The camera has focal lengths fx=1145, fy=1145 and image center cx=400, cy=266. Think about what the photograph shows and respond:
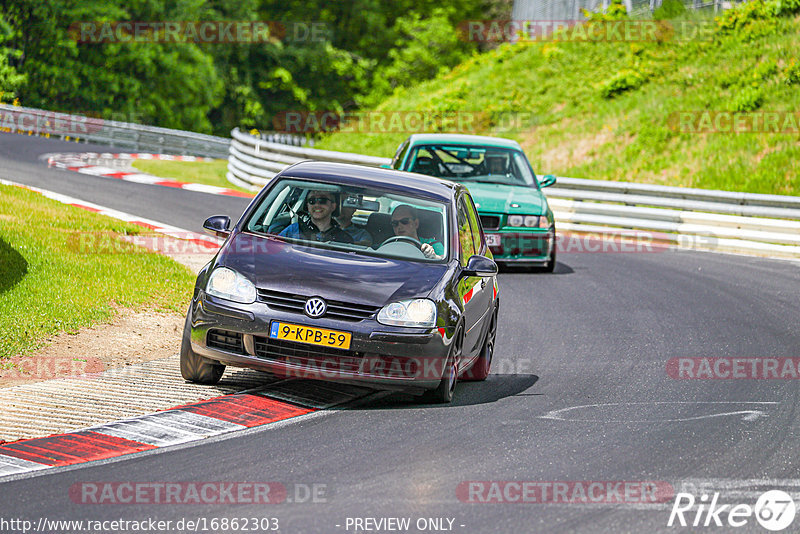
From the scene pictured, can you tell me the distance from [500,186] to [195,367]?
26.7 ft

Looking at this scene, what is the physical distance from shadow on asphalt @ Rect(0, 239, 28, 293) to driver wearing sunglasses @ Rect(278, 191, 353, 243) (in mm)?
3356

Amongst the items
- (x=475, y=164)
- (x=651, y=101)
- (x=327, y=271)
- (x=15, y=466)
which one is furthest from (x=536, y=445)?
(x=651, y=101)

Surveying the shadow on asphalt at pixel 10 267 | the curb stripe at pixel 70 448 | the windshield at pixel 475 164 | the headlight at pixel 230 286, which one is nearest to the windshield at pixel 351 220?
the headlight at pixel 230 286

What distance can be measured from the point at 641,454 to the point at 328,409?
80.8 inches

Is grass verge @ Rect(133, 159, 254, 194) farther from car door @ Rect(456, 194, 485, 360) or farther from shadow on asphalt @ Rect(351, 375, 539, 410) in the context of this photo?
shadow on asphalt @ Rect(351, 375, 539, 410)

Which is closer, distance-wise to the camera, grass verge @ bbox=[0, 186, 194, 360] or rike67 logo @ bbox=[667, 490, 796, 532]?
rike67 logo @ bbox=[667, 490, 796, 532]

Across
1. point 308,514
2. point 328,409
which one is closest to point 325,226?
point 328,409

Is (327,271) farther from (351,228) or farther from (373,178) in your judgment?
(373,178)

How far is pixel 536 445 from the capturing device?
689cm

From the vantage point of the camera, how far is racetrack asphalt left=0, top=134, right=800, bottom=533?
543 centimetres

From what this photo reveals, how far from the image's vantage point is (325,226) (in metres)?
8.38
